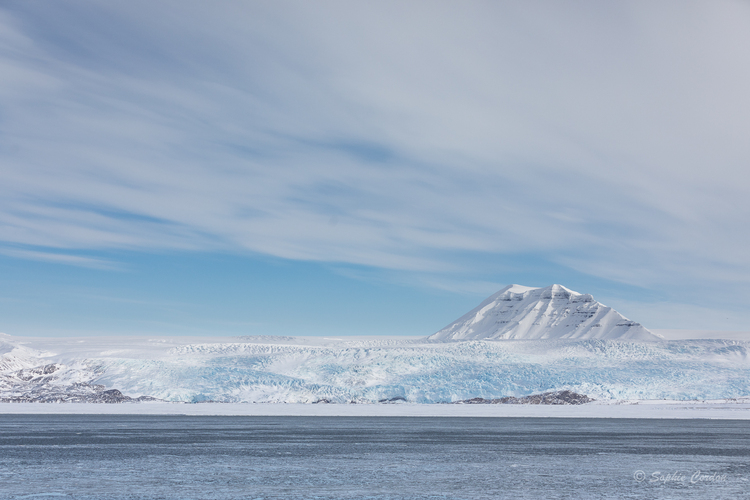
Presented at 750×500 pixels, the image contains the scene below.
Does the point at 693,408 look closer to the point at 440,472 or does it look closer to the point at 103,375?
the point at 440,472

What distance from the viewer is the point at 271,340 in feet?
312

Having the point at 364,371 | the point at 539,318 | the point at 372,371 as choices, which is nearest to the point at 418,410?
the point at 364,371

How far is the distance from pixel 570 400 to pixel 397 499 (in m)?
58.3

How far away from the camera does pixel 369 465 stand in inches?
834

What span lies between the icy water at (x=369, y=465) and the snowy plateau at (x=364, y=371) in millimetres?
31282

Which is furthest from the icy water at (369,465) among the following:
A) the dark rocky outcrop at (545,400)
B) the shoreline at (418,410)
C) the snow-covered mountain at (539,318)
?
the snow-covered mountain at (539,318)

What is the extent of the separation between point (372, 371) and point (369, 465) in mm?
50757

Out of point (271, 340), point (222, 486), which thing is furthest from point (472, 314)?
point (222, 486)

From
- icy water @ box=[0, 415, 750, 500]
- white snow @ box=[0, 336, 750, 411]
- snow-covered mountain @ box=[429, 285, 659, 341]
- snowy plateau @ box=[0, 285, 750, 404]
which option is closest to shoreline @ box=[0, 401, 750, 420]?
snowy plateau @ box=[0, 285, 750, 404]

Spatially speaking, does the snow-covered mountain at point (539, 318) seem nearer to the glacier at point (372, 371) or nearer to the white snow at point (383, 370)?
the white snow at point (383, 370)

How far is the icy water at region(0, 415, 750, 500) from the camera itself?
623 inches

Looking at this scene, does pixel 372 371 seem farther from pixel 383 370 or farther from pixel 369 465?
pixel 369 465

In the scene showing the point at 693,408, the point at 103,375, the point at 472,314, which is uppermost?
the point at 472,314

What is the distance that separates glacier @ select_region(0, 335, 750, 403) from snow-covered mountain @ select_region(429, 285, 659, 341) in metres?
37.3
